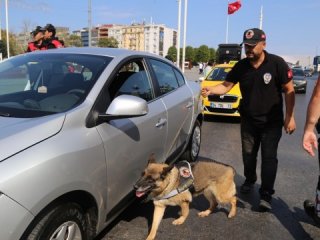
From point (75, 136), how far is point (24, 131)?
1.27ft

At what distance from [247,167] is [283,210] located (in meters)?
0.68

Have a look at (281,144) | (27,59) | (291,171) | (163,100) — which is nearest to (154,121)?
(163,100)

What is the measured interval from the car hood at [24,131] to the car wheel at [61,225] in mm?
431

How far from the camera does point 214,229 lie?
396cm

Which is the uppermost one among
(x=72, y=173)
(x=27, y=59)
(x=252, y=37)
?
(x=252, y=37)

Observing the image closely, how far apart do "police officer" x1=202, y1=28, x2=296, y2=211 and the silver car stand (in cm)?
90

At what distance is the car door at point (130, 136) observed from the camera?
306cm

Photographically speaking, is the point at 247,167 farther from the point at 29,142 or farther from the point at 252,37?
the point at 29,142

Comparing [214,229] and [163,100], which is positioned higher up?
[163,100]

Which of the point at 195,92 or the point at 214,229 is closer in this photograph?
the point at 214,229

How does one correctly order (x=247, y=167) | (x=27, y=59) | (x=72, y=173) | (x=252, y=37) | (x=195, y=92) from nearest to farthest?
(x=72, y=173)
(x=27, y=59)
(x=252, y=37)
(x=247, y=167)
(x=195, y=92)

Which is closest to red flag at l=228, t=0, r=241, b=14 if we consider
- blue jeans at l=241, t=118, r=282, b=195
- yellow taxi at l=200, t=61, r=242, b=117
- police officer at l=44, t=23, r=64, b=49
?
yellow taxi at l=200, t=61, r=242, b=117

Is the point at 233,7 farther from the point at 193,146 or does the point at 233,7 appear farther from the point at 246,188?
the point at 246,188

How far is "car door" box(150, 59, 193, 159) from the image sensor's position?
14.4 feet
